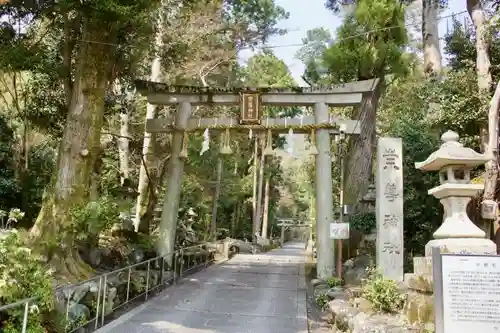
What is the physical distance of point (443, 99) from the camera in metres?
10.9

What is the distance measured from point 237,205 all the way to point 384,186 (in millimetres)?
21801

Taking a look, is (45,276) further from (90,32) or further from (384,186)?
(384,186)

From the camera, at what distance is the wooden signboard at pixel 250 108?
472 inches

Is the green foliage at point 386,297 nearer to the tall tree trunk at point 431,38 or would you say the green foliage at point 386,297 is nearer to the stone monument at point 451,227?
the stone monument at point 451,227

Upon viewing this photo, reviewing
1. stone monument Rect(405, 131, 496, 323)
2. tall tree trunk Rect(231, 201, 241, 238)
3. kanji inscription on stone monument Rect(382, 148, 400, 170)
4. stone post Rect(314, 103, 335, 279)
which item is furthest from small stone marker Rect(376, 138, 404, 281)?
tall tree trunk Rect(231, 201, 241, 238)

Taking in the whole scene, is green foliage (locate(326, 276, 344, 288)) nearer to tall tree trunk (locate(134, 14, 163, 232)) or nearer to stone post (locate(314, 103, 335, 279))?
stone post (locate(314, 103, 335, 279))

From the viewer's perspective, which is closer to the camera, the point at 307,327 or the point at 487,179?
the point at 307,327

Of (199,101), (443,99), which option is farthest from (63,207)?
(443,99)

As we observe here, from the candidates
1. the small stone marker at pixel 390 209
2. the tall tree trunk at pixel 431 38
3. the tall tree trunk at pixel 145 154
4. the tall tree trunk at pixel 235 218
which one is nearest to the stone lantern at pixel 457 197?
the small stone marker at pixel 390 209

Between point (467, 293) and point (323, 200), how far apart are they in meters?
7.71

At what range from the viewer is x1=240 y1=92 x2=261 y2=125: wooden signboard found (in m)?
A: 12.0

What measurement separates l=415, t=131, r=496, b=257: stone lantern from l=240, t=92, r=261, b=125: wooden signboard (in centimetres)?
636

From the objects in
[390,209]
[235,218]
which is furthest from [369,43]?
[235,218]

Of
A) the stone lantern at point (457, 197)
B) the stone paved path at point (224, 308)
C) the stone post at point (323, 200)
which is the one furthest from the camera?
the stone post at point (323, 200)
